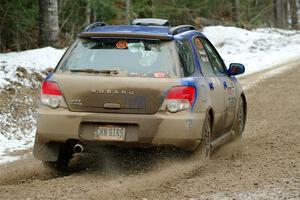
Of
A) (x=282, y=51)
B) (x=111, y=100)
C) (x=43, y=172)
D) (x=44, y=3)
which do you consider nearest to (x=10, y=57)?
(x=44, y=3)

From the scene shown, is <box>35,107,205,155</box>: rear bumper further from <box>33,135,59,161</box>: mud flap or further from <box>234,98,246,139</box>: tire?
<box>234,98,246,139</box>: tire

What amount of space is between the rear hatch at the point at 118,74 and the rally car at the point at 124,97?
1cm

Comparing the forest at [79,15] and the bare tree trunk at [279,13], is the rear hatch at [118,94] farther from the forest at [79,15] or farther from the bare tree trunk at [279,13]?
the bare tree trunk at [279,13]

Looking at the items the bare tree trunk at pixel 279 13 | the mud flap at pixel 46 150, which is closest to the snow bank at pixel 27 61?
the mud flap at pixel 46 150

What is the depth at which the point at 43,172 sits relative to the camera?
25.8ft

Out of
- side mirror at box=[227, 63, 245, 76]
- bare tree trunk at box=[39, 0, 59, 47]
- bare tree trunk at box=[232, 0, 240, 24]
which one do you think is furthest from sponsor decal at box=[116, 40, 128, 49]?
bare tree trunk at box=[232, 0, 240, 24]

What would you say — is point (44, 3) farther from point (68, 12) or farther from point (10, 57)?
point (68, 12)

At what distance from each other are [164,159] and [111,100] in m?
1.01

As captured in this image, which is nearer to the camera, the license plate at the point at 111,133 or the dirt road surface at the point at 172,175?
the dirt road surface at the point at 172,175

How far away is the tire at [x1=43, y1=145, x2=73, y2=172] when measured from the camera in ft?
25.2

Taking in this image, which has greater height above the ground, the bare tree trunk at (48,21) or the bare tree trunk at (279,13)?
the bare tree trunk at (48,21)

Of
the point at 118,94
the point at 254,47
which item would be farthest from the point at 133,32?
the point at 254,47

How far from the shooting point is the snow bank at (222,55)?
10.4 meters

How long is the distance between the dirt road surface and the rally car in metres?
0.31
